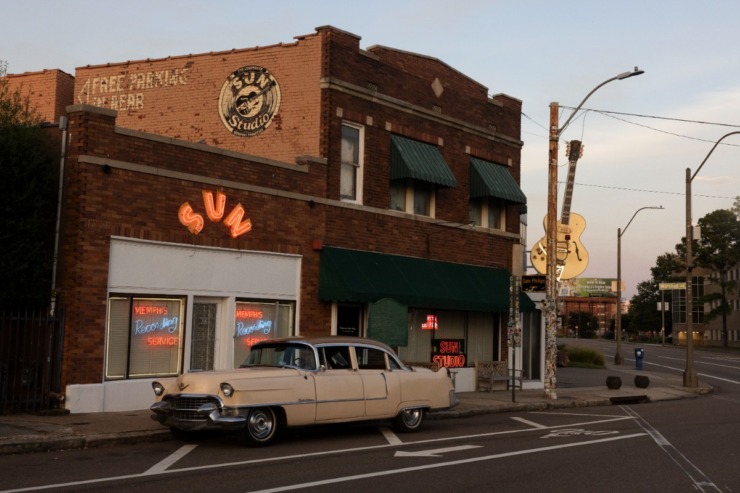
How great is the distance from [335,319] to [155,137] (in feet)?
20.8

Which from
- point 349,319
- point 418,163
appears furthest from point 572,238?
point 349,319

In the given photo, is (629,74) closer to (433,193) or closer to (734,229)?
(433,193)

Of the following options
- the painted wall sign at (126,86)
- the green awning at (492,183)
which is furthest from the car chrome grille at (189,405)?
the green awning at (492,183)

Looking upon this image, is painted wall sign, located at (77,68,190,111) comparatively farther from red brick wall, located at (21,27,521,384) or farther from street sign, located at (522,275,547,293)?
street sign, located at (522,275,547,293)

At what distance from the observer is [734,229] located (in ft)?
270

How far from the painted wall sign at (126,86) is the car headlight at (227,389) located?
12.8 meters

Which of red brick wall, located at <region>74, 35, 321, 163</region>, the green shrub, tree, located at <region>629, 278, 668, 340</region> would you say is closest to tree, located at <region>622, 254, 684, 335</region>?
tree, located at <region>629, 278, 668, 340</region>

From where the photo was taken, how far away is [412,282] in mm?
21750

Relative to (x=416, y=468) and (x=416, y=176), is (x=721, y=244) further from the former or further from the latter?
(x=416, y=468)

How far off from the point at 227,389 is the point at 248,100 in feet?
37.6

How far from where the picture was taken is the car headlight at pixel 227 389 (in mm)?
11859

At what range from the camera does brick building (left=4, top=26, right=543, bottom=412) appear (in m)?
15.6

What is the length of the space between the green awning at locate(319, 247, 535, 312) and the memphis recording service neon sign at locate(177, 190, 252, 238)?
257cm

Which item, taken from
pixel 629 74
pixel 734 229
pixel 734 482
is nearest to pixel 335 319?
pixel 629 74
